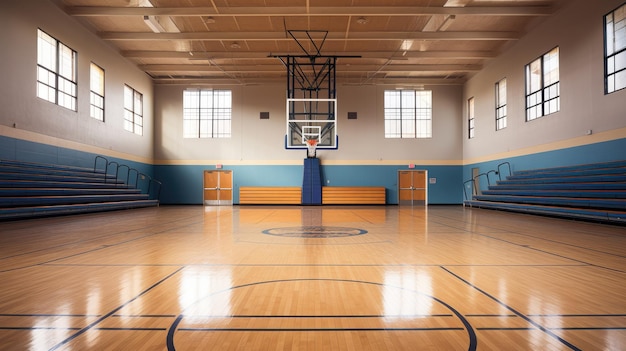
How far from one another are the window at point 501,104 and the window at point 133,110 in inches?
565

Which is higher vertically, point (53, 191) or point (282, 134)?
point (282, 134)

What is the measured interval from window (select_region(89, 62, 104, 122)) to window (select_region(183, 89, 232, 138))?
4628 millimetres

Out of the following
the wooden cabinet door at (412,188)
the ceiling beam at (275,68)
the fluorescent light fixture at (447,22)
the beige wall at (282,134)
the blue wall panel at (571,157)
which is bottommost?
the wooden cabinet door at (412,188)

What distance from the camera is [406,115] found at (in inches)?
699

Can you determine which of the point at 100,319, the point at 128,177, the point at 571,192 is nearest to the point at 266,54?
the point at 128,177

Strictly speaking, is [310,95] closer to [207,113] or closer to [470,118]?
[207,113]

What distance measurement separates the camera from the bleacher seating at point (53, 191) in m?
8.23

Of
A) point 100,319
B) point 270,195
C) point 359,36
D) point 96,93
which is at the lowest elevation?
point 100,319

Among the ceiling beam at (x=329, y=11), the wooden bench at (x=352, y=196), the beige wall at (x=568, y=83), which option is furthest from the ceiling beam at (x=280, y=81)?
the ceiling beam at (x=329, y=11)

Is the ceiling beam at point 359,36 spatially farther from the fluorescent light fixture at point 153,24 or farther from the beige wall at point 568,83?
the beige wall at point 568,83

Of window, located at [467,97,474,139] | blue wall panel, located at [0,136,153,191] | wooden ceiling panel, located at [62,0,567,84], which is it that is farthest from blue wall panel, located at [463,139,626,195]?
blue wall panel, located at [0,136,153,191]

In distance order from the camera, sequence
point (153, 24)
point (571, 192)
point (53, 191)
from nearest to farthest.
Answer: point (571, 192) < point (53, 191) < point (153, 24)

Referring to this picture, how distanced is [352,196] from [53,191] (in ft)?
37.4

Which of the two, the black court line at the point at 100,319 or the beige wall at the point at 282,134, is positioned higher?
the beige wall at the point at 282,134
